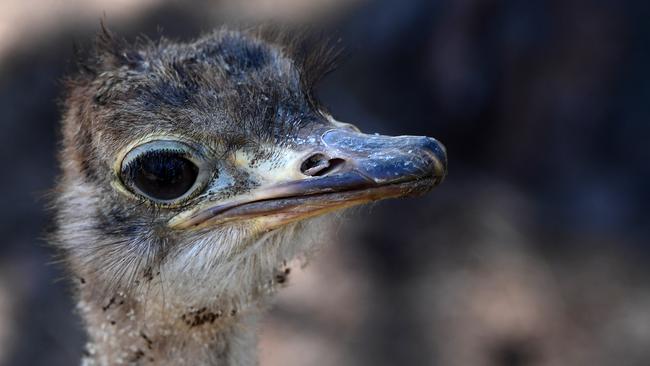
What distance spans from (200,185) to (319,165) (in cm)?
28

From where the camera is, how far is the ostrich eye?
6.76 ft

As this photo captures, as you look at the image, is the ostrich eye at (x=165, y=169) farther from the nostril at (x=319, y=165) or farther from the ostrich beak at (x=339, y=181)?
the nostril at (x=319, y=165)

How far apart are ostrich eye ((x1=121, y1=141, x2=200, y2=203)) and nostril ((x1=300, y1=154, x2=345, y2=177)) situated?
25 centimetres

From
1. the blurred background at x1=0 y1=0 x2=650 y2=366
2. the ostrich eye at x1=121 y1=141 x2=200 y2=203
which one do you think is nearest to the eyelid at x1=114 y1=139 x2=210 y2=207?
the ostrich eye at x1=121 y1=141 x2=200 y2=203

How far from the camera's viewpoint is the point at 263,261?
2.18m

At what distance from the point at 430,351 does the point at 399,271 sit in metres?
0.45

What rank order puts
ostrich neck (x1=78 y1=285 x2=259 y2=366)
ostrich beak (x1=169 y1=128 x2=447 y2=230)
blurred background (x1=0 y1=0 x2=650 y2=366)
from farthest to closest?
blurred background (x1=0 y1=0 x2=650 y2=366) → ostrich neck (x1=78 y1=285 x2=259 y2=366) → ostrich beak (x1=169 y1=128 x2=447 y2=230)

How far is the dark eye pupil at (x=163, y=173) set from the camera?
2059mm

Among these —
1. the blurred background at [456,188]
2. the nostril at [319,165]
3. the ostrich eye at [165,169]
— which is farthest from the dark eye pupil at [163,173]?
the blurred background at [456,188]

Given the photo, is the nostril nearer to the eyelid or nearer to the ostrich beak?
the ostrich beak

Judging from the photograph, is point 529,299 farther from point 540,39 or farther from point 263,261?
point 263,261

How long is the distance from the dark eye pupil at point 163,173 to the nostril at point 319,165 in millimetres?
253

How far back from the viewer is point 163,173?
81.1 inches

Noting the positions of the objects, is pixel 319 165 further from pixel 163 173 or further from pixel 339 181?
pixel 163 173
